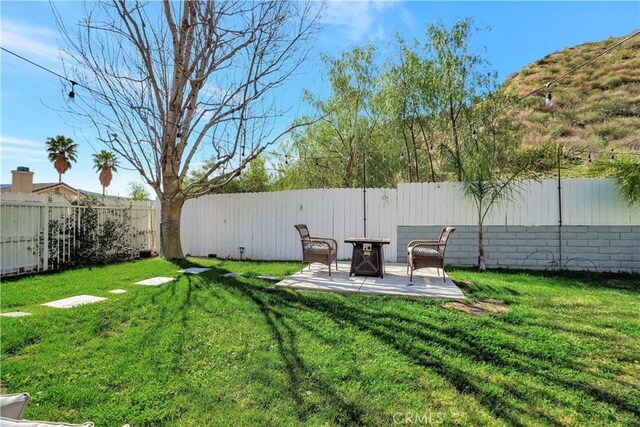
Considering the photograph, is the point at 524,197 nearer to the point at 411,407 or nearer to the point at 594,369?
the point at 594,369

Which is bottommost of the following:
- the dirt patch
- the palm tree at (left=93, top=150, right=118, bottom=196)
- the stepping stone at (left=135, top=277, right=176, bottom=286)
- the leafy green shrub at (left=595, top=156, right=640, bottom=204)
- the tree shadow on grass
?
the tree shadow on grass

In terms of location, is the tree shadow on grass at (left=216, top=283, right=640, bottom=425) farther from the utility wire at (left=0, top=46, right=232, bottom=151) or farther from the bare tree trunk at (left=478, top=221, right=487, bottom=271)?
the utility wire at (left=0, top=46, right=232, bottom=151)

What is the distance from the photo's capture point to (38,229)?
6.93 metres

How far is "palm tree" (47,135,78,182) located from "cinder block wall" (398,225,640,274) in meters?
30.1

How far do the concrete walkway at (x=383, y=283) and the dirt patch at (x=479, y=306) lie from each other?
0.29 m

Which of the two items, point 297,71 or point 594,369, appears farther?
point 297,71

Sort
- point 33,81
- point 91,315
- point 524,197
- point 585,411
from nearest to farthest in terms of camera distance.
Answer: point 585,411 → point 91,315 → point 33,81 → point 524,197

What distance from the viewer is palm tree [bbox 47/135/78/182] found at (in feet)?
87.2

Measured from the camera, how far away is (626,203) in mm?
6652

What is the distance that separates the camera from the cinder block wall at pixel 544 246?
6730 mm

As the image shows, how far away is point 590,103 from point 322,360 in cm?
2714

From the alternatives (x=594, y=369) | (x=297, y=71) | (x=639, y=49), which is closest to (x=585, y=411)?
(x=594, y=369)

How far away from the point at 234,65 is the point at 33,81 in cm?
403

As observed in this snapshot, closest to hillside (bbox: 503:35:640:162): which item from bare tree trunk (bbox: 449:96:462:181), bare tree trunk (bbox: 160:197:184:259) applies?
bare tree trunk (bbox: 449:96:462:181)
